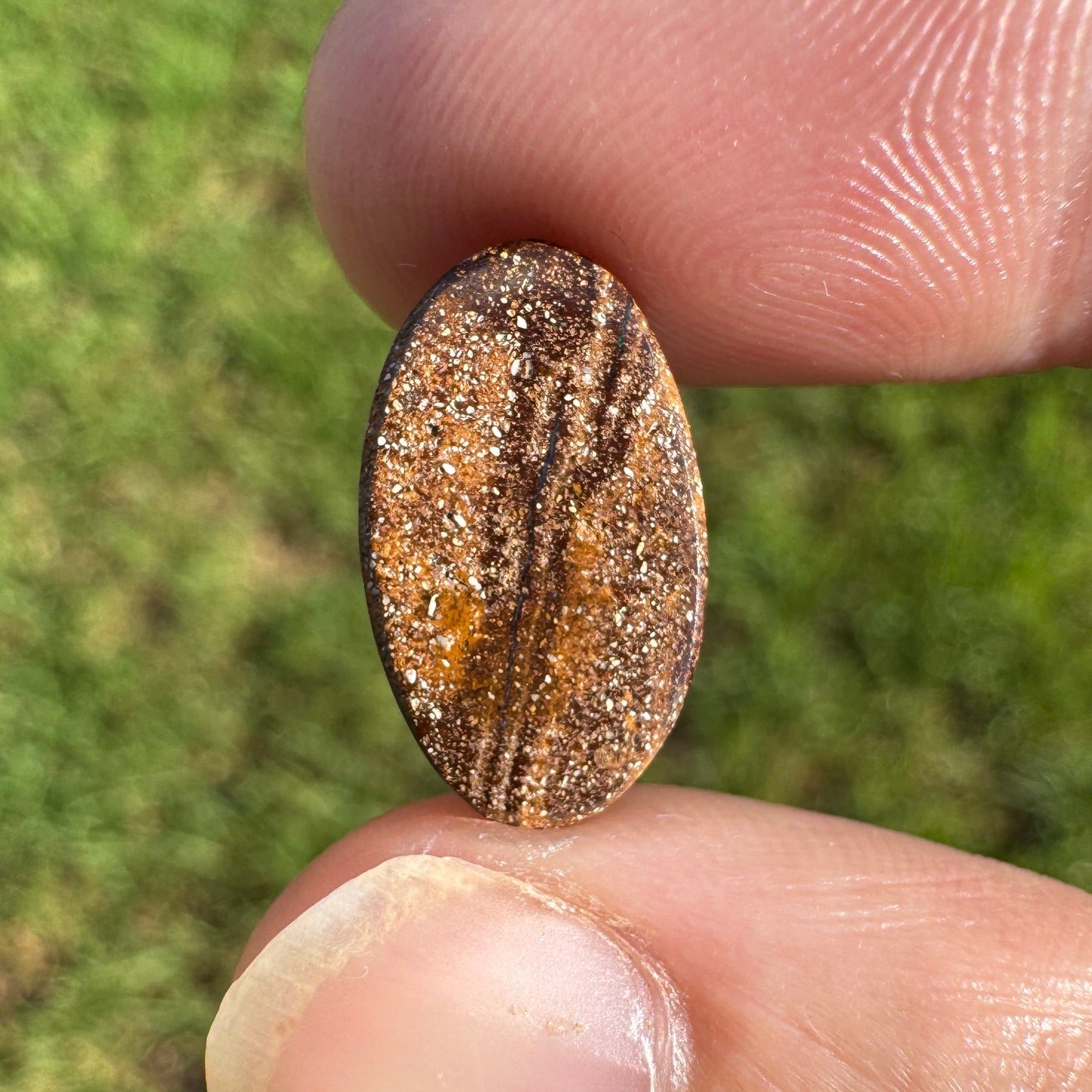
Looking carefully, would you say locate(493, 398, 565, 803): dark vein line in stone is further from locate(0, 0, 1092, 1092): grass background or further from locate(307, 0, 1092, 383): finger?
locate(0, 0, 1092, 1092): grass background

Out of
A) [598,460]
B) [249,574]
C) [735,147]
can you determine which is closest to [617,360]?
[598,460]

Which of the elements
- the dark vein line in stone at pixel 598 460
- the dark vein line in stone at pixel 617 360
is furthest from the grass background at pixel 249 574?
the dark vein line in stone at pixel 617 360

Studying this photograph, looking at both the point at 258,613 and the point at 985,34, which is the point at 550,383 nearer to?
the point at 985,34

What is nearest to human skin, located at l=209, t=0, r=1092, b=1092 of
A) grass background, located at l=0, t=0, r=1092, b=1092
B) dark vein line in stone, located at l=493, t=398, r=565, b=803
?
dark vein line in stone, located at l=493, t=398, r=565, b=803

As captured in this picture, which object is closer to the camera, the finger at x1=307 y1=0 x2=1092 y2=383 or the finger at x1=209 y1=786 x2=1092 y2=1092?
the finger at x1=209 y1=786 x2=1092 y2=1092

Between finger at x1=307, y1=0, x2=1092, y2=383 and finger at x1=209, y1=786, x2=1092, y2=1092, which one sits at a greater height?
finger at x1=307, y1=0, x2=1092, y2=383

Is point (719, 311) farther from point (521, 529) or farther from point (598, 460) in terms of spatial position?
point (521, 529)

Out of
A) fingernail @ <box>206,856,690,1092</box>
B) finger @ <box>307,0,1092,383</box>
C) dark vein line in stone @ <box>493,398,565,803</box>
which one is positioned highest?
finger @ <box>307,0,1092,383</box>

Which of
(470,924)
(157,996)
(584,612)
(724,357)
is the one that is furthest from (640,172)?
(157,996)
